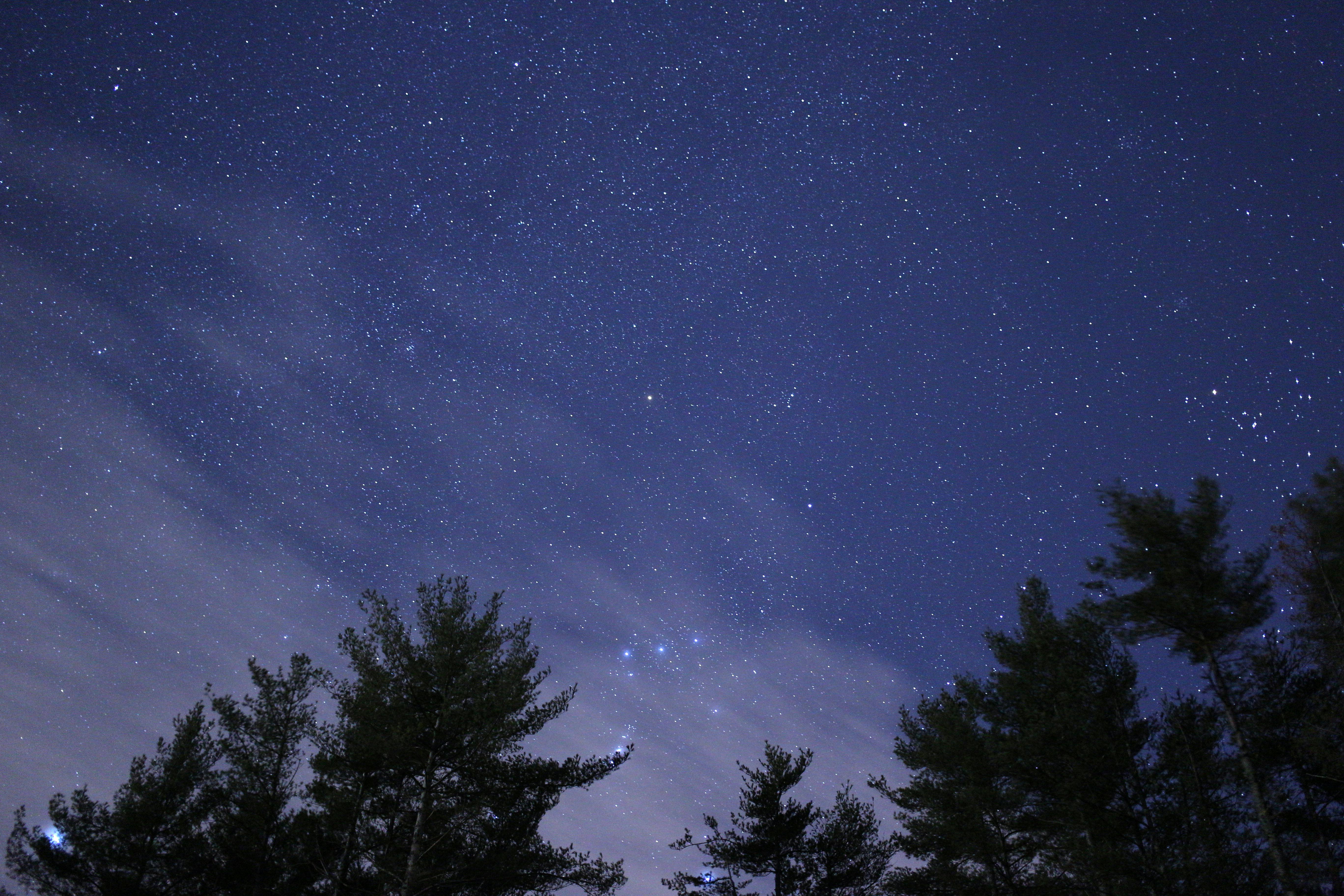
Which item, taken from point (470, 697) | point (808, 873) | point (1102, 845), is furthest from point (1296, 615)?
point (470, 697)

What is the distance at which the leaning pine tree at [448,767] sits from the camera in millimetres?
15875

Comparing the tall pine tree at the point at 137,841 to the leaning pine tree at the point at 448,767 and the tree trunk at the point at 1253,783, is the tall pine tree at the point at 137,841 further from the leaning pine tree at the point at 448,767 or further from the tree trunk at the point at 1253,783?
the tree trunk at the point at 1253,783

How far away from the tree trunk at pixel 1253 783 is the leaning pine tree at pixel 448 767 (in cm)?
1221

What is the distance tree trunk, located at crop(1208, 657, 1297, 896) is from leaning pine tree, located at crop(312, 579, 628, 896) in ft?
40.1

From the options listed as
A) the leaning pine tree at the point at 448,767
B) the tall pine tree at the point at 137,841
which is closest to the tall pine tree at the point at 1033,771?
the leaning pine tree at the point at 448,767

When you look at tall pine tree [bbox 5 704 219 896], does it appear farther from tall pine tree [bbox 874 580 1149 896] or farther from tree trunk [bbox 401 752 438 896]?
tall pine tree [bbox 874 580 1149 896]

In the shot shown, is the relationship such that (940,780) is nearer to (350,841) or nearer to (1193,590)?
(1193,590)

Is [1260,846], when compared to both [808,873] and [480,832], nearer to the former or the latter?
[808,873]

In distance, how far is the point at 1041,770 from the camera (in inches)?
684

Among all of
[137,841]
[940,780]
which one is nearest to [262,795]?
[137,841]

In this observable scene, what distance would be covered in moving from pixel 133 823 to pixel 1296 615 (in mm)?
27946

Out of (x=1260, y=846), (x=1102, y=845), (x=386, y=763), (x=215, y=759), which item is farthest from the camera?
(x=215, y=759)

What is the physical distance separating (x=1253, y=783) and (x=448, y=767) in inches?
581

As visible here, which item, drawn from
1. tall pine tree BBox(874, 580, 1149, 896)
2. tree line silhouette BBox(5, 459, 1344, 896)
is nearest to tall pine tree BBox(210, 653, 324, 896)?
tree line silhouette BBox(5, 459, 1344, 896)
